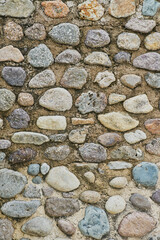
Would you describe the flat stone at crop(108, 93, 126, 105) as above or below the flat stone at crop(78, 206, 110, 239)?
above

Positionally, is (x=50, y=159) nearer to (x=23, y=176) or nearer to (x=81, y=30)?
(x=23, y=176)

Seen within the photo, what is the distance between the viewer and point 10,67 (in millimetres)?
1717

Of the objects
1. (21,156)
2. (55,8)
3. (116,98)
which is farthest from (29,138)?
(55,8)

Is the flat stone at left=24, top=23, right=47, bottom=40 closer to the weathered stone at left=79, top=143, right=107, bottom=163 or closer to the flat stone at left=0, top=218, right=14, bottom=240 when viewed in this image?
the weathered stone at left=79, top=143, right=107, bottom=163

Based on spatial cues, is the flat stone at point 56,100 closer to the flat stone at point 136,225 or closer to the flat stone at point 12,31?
the flat stone at point 12,31

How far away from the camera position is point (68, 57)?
1.77 m

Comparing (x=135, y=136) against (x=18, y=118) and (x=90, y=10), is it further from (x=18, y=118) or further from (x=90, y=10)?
(x=90, y=10)

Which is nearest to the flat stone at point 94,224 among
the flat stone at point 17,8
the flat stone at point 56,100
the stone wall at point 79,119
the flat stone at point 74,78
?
the stone wall at point 79,119

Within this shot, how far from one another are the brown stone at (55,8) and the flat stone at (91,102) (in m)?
0.49

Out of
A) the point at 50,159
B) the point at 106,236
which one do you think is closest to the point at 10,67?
the point at 50,159

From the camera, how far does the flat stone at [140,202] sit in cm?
173

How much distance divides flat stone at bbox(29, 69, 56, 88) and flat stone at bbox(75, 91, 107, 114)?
189 millimetres

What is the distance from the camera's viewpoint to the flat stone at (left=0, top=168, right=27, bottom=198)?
5.50 ft

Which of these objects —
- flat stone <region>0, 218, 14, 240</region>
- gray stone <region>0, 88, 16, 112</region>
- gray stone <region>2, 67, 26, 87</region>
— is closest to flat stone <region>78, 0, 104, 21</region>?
gray stone <region>2, 67, 26, 87</region>
